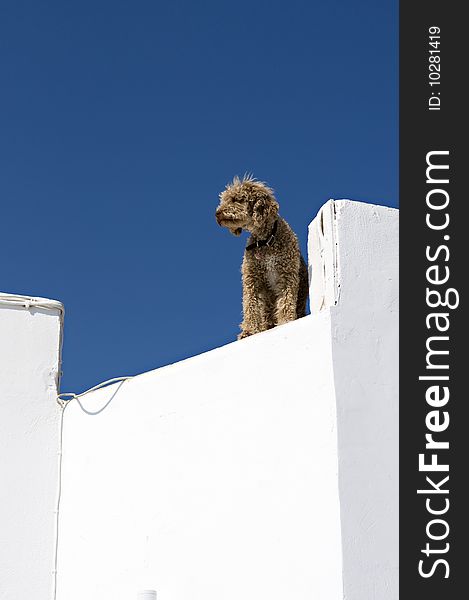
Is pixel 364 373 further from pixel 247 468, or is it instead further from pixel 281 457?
pixel 247 468

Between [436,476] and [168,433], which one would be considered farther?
[168,433]

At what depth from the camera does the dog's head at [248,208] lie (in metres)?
5.53

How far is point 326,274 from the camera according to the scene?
15.1ft

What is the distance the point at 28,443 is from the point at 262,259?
1.96 metres

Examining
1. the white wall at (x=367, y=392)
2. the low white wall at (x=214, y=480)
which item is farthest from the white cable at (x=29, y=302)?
the white wall at (x=367, y=392)

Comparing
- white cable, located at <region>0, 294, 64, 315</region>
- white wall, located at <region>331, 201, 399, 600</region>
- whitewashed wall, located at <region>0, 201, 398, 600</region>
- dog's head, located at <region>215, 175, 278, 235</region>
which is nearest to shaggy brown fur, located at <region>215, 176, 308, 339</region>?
dog's head, located at <region>215, 175, 278, 235</region>

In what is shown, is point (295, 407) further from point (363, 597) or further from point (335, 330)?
point (363, 597)

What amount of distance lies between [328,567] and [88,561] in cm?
207

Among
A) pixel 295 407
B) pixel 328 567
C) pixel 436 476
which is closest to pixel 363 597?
pixel 328 567

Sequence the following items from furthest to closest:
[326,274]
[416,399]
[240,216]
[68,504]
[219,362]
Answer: [68,504], [240,216], [219,362], [326,274], [416,399]

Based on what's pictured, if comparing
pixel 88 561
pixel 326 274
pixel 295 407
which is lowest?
pixel 88 561

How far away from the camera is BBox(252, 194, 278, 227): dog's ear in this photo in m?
5.53

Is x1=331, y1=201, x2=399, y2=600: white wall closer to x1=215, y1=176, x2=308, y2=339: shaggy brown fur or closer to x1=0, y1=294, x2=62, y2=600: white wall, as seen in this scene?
x1=215, y1=176, x2=308, y2=339: shaggy brown fur

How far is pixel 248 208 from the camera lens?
5523mm
